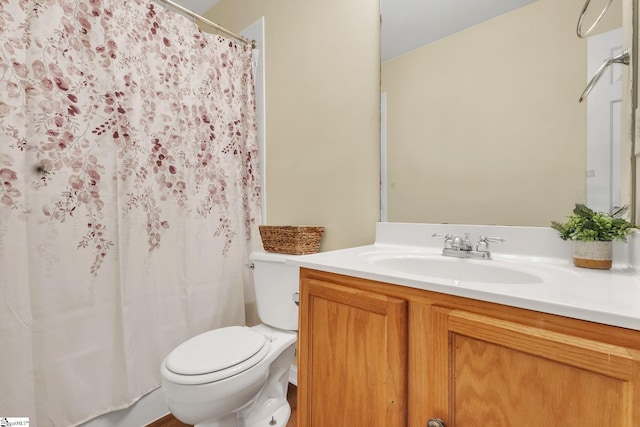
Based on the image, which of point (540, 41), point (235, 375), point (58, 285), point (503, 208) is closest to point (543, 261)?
point (503, 208)

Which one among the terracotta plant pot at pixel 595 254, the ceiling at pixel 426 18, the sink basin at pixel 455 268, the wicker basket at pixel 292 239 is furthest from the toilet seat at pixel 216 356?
the ceiling at pixel 426 18

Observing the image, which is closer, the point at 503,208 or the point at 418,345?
the point at 418,345

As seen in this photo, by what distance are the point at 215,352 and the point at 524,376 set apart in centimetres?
96

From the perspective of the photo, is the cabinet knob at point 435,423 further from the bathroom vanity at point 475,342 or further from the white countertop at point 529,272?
the white countertop at point 529,272

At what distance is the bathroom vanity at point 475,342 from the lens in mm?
482

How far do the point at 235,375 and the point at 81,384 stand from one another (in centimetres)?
67

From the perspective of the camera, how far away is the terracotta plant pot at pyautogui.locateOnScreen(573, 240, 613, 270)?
791 mm

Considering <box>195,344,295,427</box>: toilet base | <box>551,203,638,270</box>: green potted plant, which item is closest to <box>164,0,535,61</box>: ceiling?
<box>551,203,638,270</box>: green potted plant

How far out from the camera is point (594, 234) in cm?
80

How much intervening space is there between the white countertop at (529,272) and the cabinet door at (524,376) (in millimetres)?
51

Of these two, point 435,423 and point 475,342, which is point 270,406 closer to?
point 435,423

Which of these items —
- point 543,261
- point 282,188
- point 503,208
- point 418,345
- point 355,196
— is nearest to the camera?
point 418,345

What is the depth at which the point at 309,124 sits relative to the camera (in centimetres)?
159

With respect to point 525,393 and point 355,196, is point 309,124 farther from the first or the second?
point 525,393
